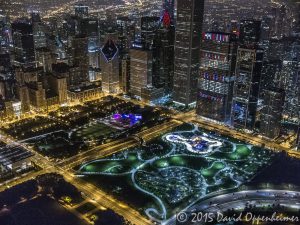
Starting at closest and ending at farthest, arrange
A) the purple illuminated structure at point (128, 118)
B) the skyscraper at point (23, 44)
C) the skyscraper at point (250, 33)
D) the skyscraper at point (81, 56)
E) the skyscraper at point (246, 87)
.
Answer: the skyscraper at point (246, 87)
the skyscraper at point (250, 33)
the purple illuminated structure at point (128, 118)
the skyscraper at point (81, 56)
the skyscraper at point (23, 44)

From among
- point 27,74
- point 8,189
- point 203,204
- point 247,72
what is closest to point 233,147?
point 247,72

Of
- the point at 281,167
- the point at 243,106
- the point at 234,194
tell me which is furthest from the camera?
the point at 243,106

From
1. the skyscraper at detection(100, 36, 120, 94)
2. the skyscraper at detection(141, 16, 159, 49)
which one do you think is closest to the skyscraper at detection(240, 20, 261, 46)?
the skyscraper at detection(141, 16, 159, 49)

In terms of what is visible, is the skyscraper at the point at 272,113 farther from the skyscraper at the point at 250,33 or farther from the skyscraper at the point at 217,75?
the skyscraper at the point at 250,33

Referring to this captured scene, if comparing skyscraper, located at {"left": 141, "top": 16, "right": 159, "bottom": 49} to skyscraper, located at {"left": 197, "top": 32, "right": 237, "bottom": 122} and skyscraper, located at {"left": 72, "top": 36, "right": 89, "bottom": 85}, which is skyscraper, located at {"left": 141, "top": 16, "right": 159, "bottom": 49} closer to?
skyscraper, located at {"left": 72, "top": 36, "right": 89, "bottom": 85}

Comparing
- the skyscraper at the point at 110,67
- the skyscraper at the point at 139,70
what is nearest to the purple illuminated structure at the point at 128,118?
the skyscraper at the point at 139,70

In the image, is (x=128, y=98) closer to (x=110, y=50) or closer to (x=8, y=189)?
(x=110, y=50)
